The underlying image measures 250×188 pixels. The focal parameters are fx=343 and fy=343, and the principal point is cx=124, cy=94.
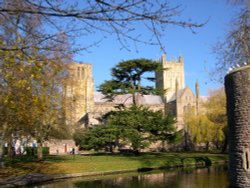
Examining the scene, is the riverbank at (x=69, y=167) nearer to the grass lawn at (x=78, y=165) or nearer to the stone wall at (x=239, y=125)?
the grass lawn at (x=78, y=165)

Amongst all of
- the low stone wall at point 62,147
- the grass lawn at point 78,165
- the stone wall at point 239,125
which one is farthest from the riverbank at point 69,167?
the low stone wall at point 62,147

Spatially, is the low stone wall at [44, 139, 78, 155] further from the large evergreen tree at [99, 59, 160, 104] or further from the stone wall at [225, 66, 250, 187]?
the stone wall at [225, 66, 250, 187]

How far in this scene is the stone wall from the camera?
10.6 metres

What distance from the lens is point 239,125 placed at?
35.6 feet

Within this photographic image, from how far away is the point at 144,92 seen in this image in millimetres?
34438

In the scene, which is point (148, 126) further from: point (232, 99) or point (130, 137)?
point (232, 99)

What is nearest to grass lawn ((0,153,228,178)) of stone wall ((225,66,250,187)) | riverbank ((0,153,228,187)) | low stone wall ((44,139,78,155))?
riverbank ((0,153,228,187))

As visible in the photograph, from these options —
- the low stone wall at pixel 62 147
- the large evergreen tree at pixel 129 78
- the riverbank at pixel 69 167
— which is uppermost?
the large evergreen tree at pixel 129 78

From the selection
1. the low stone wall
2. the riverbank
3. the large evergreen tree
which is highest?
the large evergreen tree

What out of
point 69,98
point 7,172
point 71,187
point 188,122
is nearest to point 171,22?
point 71,187

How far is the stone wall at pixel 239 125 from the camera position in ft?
34.9

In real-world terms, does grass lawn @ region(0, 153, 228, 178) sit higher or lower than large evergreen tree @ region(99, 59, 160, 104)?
lower

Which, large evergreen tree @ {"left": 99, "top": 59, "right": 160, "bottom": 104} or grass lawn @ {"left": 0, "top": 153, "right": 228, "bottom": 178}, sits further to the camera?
large evergreen tree @ {"left": 99, "top": 59, "right": 160, "bottom": 104}

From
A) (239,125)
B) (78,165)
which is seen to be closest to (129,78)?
(78,165)
